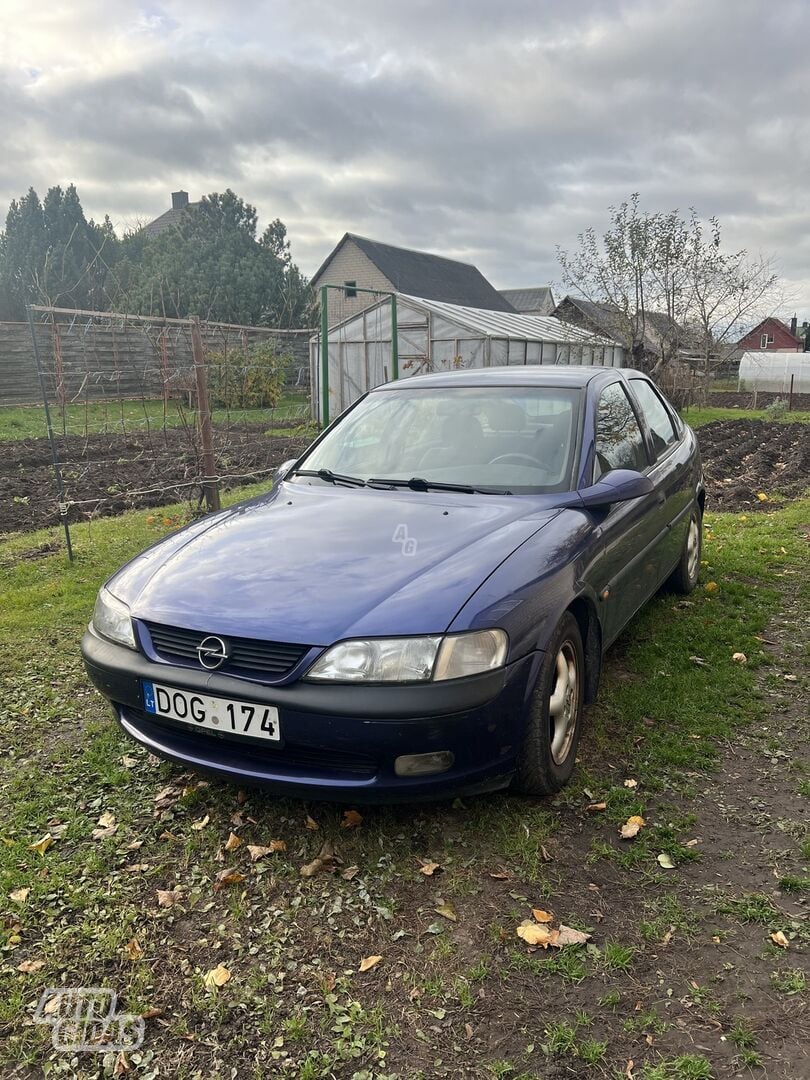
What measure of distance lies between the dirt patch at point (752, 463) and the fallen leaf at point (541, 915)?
743 cm

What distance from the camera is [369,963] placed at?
2.19m

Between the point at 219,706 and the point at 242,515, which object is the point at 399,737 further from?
the point at 242,515

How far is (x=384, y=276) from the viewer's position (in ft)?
119

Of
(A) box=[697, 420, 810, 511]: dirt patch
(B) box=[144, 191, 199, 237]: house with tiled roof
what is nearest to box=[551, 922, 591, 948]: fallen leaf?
Result: (A) box=[697, 420, 810, 511]: dirt patch

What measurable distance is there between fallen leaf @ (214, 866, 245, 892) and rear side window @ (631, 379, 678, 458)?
3308 millimetres

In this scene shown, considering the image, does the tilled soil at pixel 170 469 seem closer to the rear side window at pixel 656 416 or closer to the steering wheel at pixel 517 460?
the rear side window at pixel 656 416

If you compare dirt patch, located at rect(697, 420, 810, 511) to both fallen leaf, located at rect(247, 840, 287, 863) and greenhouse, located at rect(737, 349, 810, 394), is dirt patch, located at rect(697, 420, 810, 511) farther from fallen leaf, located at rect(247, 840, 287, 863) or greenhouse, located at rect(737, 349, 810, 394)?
greenhouse, located at rect(737, 349, 810, 394)

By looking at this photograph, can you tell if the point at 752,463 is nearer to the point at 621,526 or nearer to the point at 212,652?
the point at 621,526

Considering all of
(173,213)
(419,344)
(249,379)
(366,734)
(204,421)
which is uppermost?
(173,213)

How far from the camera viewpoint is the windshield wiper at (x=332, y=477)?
3.70m

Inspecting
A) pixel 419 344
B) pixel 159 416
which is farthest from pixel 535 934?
pixel 419 344

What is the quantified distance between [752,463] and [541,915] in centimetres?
1135

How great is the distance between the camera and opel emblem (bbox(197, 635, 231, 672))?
2.50 meters

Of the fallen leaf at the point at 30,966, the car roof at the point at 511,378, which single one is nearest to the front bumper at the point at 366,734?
the fallen leaf at the point at 30,966
